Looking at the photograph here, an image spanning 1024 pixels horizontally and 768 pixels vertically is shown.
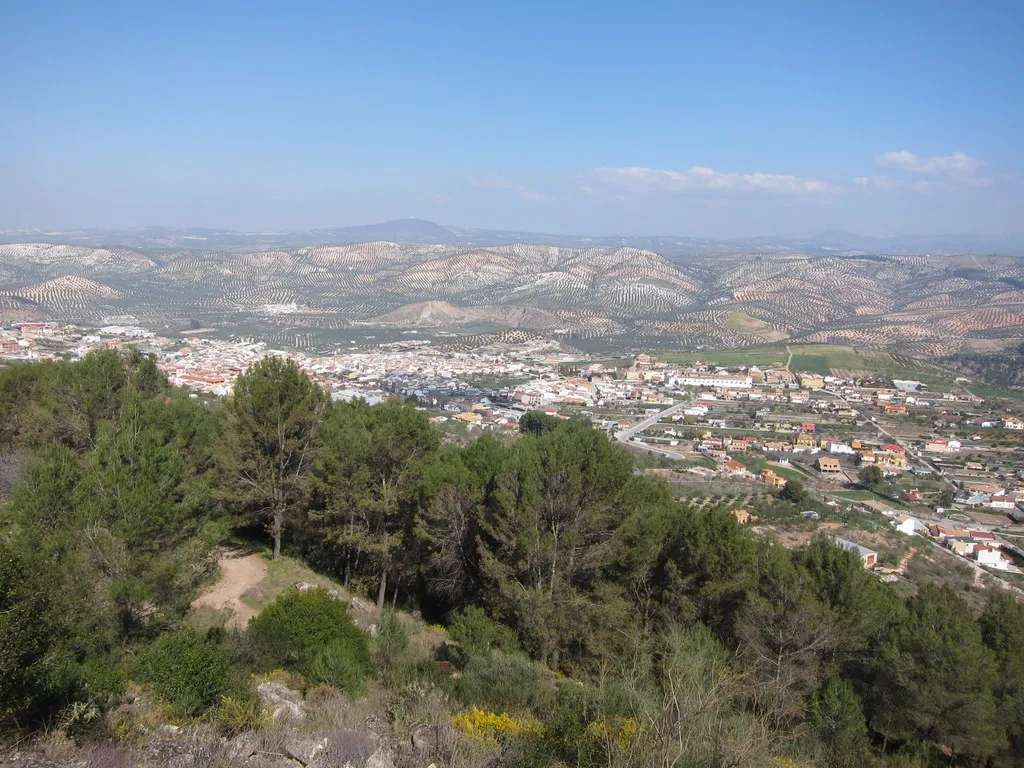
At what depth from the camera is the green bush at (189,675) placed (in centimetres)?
596

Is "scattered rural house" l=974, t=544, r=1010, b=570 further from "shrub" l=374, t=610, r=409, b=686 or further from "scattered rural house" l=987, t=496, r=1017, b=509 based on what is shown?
"shrub" l=374, t=610, r=409, b=686

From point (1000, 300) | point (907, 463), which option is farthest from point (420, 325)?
point (1000, 300)

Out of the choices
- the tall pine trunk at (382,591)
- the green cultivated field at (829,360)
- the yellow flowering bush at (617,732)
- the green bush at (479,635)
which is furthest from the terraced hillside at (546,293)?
the yellow flowering bush at (617,732)

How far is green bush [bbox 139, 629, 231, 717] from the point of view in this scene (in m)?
5.96

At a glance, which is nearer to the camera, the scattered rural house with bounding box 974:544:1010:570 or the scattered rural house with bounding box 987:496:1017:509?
the scattered rural house with bounding box 974:544:1010:570

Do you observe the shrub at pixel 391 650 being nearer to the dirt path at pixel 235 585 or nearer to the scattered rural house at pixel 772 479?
the dirt path at pixel 235 585

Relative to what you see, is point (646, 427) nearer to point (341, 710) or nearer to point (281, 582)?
point (281, 582)

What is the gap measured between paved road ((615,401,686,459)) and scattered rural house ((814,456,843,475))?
7255mm

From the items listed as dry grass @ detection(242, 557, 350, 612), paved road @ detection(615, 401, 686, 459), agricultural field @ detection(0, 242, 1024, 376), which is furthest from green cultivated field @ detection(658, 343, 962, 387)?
dry grass @ detection(242, 557, 350, 612)

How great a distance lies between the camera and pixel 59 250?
10806cm

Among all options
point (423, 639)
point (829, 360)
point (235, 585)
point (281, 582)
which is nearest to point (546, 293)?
point (829, 360)

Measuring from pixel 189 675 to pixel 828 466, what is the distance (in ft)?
112

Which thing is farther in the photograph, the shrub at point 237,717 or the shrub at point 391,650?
the shrub at point 391,650

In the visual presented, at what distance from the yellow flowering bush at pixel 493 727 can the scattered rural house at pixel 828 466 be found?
31470 millimetres
